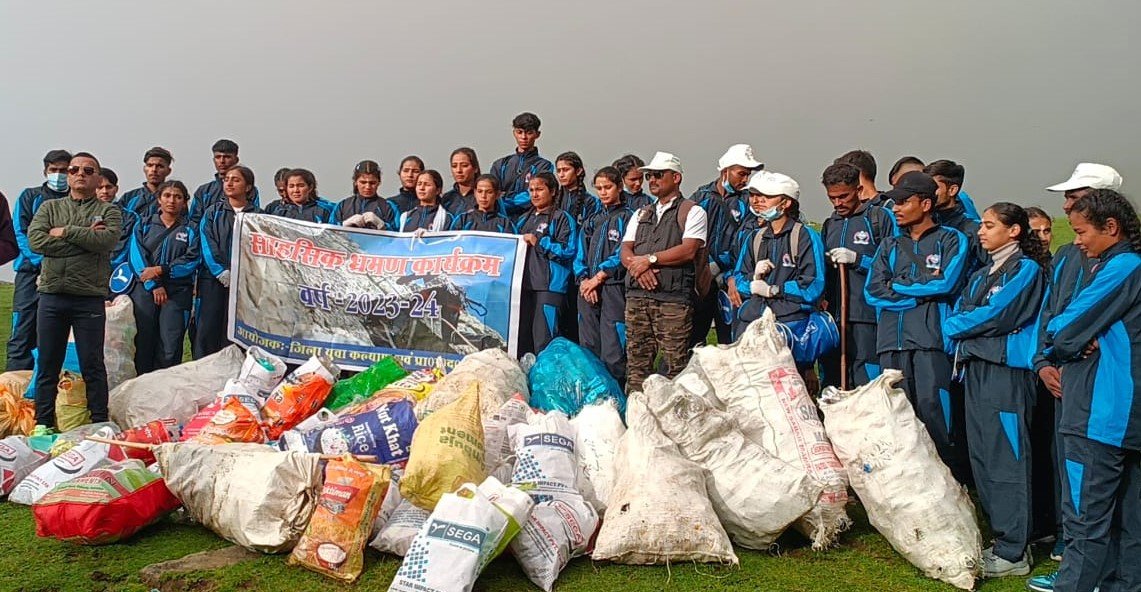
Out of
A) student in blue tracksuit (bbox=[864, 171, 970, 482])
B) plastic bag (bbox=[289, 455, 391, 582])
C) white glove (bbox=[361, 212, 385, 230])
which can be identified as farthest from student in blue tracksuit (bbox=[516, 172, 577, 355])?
plastic bag (bbox=[289, 455, 391, 582])

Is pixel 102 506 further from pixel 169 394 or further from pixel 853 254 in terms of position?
pixel 853 254

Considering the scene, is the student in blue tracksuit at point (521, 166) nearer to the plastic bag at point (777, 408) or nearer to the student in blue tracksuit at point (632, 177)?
the student in blue tracksuit at point (632, 177)

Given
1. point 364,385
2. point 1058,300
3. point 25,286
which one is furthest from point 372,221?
point 1058,300

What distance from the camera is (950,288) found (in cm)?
435

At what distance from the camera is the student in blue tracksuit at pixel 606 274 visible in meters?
6.42

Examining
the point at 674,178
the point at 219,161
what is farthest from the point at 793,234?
the point at 219,161

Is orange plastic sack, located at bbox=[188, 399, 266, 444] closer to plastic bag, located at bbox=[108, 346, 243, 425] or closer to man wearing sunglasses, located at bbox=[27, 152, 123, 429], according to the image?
plastic bag, located at bbox=[108, 346, 243, 425]

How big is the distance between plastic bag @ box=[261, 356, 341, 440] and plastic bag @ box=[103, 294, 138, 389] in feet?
6.66

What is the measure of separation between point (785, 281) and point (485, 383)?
80.0 inches

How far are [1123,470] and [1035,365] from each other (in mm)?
573

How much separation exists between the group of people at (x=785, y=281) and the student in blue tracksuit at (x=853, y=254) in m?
0.01

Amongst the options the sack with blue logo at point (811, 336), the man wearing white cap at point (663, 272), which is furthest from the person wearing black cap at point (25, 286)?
the sack with blue logo at point (811, 336)

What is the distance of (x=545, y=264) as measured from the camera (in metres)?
6.59

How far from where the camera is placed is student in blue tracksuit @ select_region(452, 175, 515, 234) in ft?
22.4
